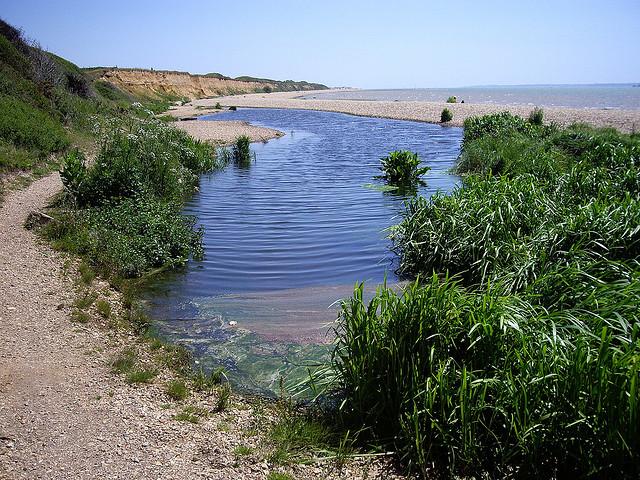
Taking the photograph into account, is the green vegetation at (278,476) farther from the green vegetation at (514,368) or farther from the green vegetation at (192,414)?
the green vegetation at (192,414)

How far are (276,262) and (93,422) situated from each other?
7.08 meters

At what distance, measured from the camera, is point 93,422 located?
548 centimetres

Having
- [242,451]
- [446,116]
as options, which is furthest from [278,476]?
[446,116]

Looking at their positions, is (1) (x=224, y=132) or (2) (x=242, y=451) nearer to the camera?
(2) (x=242, y=451)

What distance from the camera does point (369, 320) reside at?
5.85 metres

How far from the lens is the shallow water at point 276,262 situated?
8195 mm

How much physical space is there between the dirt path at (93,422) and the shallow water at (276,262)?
134 centimetres

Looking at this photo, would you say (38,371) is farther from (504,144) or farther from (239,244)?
(504,144)

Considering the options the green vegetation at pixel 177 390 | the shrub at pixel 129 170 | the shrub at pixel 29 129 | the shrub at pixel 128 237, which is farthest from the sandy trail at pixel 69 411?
the shrub at pixel 29 129

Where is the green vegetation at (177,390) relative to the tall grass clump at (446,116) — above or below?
below

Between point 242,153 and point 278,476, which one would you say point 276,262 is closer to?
point 278,476

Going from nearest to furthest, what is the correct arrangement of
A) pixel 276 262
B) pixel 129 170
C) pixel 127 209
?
pixel 276 262, pixel 127 209, pixel 129 170

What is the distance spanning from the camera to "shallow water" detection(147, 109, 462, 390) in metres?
8.20

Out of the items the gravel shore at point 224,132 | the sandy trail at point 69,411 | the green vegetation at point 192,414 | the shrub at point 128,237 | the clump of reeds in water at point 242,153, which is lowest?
the green vegetation at point 192,414
